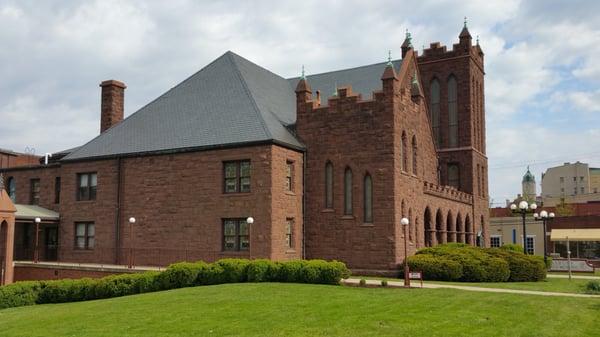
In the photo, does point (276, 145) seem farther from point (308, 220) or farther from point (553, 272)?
point (553, 272)

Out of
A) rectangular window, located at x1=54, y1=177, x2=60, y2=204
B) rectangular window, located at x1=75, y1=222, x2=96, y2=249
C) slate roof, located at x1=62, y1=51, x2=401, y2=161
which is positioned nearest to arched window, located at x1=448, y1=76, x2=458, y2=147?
slate roof, located at x1=62, y1=51, x2=401, y2=161

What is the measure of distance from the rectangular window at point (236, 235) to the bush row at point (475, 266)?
7.94 m

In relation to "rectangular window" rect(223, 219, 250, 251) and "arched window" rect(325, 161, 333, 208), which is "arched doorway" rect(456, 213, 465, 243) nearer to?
"arched window" rect(325, 161, 333, 208)

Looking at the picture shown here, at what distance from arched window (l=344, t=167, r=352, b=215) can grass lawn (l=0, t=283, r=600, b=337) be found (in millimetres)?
9045

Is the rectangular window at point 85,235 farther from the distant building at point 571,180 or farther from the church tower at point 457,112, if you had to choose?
the distant building at point 571,180

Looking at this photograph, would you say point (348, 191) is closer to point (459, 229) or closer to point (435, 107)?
point (459, 229)

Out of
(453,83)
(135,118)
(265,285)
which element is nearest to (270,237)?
(265,285)

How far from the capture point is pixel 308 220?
1192 inches

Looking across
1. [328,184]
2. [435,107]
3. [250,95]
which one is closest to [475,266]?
[328,184]

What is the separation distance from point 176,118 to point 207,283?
12.6 meters

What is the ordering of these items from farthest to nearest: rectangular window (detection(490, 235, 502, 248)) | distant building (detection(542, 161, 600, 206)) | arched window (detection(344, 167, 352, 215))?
1. distant building (detection(542, 161, 600, 206))
2. rectangular window (detection(490, 235, 502, 248))
3. arched window (detection(344, 167, 352, 215))

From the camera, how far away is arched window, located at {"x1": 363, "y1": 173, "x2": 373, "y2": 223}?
2875cm

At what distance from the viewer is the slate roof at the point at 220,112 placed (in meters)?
29.8

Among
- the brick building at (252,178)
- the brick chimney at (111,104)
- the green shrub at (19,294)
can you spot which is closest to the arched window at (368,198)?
the brick building at (252,178)
